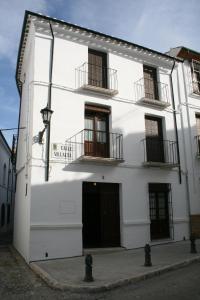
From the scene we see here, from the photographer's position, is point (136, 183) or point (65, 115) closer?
point (65, 115)

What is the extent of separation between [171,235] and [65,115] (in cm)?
661

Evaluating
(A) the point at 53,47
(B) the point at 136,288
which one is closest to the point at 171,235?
(B) the point at 136,288

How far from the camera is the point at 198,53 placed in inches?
569

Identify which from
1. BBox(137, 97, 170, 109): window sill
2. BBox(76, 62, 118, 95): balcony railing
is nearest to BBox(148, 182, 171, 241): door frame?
BBox(137, 97, 170, 109): window sill

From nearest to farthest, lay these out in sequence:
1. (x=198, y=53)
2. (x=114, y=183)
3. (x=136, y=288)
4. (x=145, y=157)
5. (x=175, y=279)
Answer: (x=136, y=288) < (x=175, y=279) < (x=114, y=183) < (x=145, y=157) < (x=198, y=53)

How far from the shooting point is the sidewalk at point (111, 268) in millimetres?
5966

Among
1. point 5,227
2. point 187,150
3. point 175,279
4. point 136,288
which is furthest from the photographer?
point 5,227

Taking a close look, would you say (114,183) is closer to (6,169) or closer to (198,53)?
(198,53)

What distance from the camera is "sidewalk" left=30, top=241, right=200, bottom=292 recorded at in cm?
597

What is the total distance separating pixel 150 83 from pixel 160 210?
581 centimetres

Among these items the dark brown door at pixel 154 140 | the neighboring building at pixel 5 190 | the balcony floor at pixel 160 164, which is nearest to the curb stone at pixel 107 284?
the balcony floor at pixel 160 164

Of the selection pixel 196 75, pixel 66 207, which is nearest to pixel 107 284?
pixel 66 207

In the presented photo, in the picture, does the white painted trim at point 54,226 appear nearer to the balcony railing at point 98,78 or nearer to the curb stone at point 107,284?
the curb stone at point 107,284

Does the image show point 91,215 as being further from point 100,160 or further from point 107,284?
point 107,284
